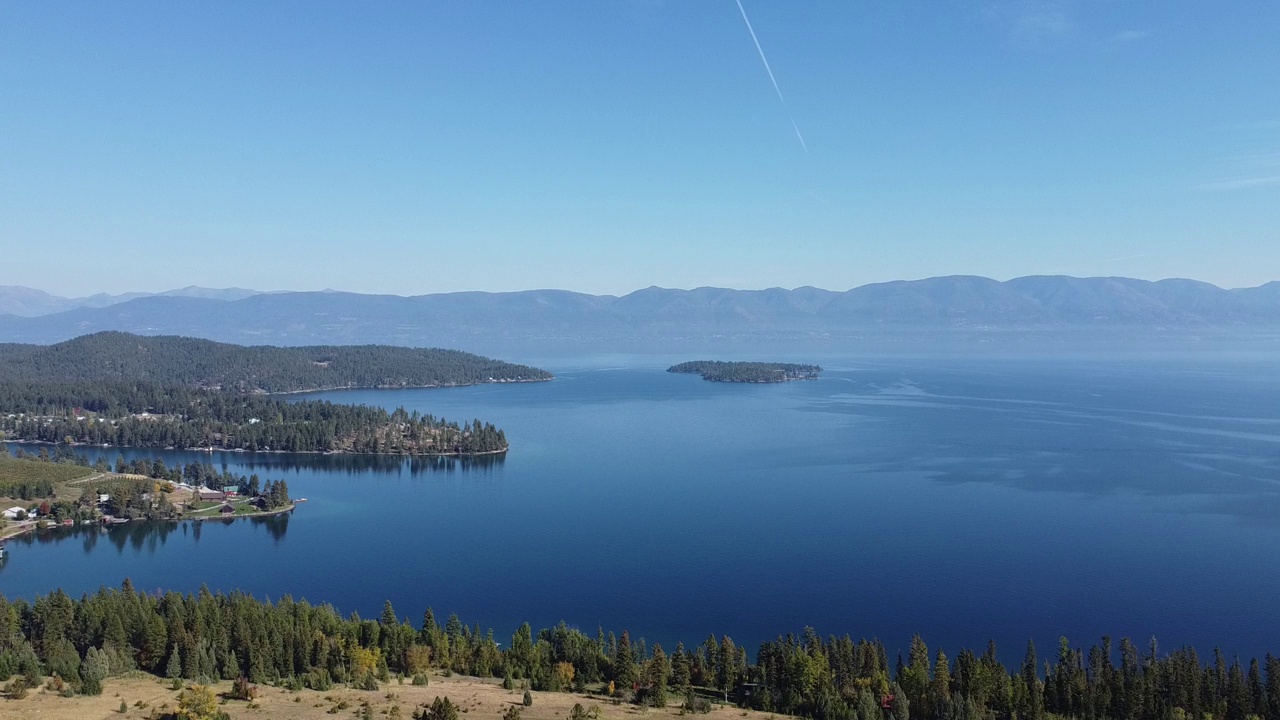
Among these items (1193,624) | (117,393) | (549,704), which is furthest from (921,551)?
(117,393)

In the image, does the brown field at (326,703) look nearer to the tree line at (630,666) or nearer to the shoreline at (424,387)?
the tree line at (630,666)

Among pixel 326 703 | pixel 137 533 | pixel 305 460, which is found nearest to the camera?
pixel 326 703

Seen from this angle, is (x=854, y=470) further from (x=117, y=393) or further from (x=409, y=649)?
(x=117, y=393)

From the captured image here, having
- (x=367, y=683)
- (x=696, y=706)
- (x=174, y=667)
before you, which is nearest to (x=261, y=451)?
(x=174, y=667)

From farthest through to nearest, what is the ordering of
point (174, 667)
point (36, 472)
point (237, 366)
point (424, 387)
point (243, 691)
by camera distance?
point (424, 387)
point (237, 366)
point (36, 472)
point (174, 667)
point (243, 691)

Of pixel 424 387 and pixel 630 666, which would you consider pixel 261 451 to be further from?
pixel 424 387
